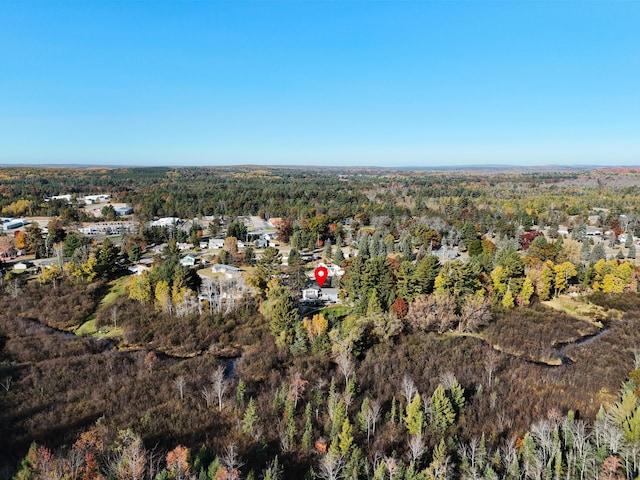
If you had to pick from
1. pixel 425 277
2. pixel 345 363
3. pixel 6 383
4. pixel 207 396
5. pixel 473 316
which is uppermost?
pixel 425 277

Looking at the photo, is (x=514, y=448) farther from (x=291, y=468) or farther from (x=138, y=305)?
(x=138, y=305)

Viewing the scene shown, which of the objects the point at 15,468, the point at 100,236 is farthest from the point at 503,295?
the point at 100,236

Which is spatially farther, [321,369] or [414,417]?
[321,369]

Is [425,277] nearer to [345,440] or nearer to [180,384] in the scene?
[345,440]


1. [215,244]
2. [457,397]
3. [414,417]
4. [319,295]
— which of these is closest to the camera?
[414,417]

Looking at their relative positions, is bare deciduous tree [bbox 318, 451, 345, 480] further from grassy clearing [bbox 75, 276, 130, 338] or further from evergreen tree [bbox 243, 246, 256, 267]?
evergreen tree [bbox 243, 246, 256, 267]

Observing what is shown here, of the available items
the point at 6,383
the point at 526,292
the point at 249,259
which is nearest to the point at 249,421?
the point at 6,383

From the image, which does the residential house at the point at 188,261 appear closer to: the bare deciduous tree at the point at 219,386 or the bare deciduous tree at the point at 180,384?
the bare deciduous tree at the point at 180,384
